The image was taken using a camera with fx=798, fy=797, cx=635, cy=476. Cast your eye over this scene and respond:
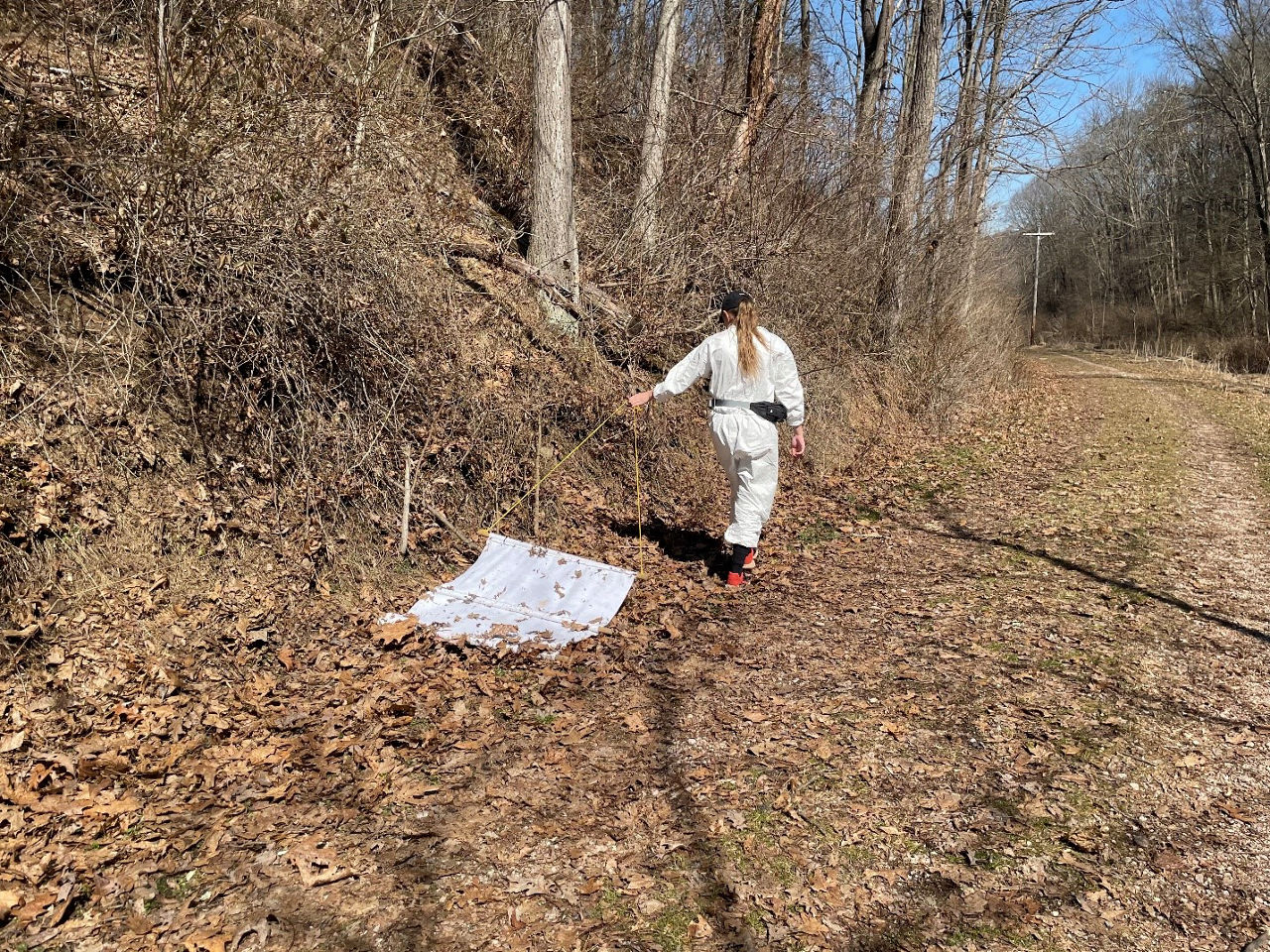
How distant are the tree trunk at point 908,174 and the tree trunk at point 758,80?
3.72m

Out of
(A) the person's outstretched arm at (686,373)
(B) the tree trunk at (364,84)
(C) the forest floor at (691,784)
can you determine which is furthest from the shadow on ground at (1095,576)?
(B) the tree trunk at (364,84)

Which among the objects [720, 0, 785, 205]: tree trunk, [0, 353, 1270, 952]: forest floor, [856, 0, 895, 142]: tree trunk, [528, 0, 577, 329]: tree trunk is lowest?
[0, 353, 1270, 952]: forest floor

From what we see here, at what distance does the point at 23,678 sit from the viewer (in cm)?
373

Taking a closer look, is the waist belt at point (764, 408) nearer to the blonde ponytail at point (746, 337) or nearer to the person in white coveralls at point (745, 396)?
the person in white coveralls at point (745, 396)

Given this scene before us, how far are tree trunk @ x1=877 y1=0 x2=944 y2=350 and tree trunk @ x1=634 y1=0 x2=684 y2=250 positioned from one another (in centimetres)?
540

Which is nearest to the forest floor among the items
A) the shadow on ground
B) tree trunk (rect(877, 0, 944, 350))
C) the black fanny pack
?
the shadow on ground

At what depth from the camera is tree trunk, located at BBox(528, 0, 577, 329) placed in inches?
313

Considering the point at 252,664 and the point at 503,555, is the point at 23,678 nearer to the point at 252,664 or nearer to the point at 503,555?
the point at 252,664

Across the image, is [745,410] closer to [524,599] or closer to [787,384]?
[787,384]

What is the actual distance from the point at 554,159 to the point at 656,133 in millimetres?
2077

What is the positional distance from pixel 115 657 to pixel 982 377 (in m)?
16.9

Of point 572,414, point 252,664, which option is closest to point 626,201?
point 572,414

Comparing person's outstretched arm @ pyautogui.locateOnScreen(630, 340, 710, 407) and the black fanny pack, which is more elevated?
person's outstretched arm @ pyautogui.locateOnScreen(630, 340, 710, 407)

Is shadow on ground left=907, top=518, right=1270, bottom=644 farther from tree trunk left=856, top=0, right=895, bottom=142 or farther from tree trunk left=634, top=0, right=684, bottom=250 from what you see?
tree trunk left=856, top=0, right=895, bottom=142
